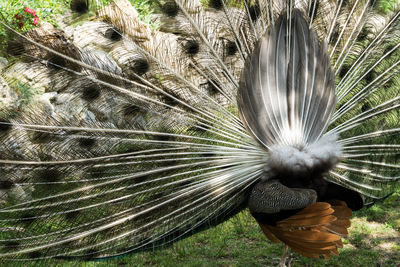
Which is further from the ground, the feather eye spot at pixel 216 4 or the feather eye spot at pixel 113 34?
the feather eye spot at pixel 216 4

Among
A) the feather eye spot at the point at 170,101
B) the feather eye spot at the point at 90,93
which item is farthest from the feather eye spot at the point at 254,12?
the feather eye spot at the point at 90,93

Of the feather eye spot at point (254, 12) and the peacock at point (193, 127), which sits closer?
the peacock at point (193, 127)

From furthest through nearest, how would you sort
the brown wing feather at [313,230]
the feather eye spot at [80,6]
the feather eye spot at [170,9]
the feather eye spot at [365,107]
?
1. the feather eye spot at [365,107]
2. the feather eye spot at [170,9]
3. the feather eye spot at [80,6]
4. the brown wing feather at [313,230]

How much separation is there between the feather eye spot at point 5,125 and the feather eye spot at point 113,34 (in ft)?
3.59

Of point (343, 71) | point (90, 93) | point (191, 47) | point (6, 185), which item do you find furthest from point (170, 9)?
point (6, 185)

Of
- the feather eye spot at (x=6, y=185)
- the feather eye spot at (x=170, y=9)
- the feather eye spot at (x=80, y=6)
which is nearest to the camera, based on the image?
the feather eye spot at (x=6, y=185)

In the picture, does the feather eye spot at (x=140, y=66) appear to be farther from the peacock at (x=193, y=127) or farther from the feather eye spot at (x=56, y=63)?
the feather eye spot at (x=56, y=63)

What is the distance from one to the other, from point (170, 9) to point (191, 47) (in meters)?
0.39

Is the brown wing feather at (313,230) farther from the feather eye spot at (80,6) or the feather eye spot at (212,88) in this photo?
the feather eye spot at (80,6)

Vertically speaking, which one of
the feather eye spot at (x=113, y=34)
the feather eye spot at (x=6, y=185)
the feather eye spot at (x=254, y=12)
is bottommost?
the feather eye spot at (x=6, y=185)

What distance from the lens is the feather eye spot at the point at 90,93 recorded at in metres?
3.24

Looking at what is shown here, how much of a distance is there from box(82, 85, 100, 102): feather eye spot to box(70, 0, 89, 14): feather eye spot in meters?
0.64

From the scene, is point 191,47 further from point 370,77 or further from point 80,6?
point 370,77

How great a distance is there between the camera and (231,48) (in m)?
3.63
